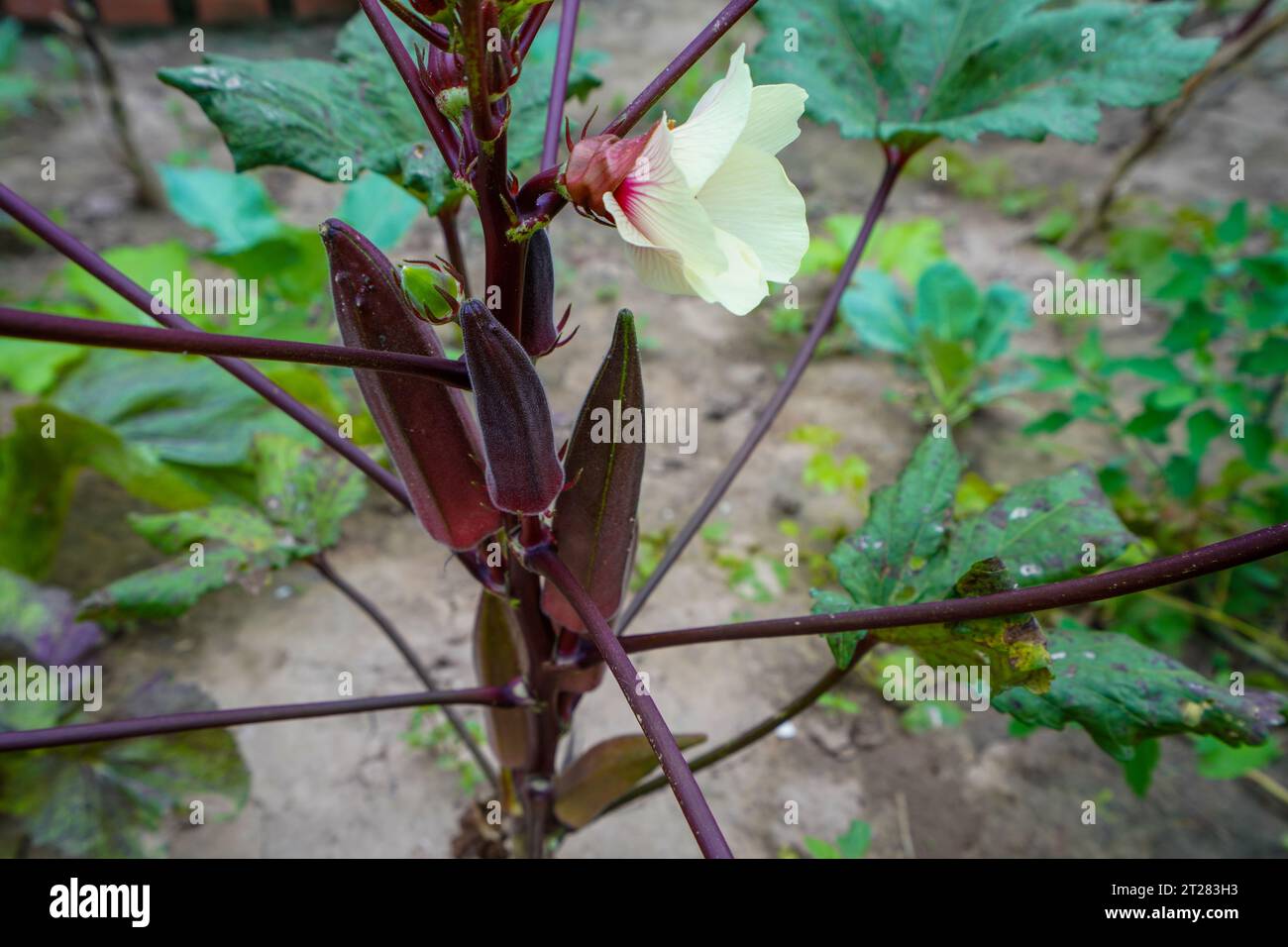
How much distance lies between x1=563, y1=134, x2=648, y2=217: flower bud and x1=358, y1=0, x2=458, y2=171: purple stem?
0.51 ft

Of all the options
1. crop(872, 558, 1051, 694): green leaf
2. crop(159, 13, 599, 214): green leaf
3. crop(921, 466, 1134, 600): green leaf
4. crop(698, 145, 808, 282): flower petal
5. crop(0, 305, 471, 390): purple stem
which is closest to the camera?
crop(0, 305, 471, 390): purple stem

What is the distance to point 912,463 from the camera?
0.90 meters

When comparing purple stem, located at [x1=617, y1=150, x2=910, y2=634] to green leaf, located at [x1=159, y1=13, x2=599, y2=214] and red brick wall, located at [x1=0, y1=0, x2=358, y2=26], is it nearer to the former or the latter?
green leaf, located at [x1=159, y1=13, x2=599, y2=214]

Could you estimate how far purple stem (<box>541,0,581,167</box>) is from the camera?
0.70 m

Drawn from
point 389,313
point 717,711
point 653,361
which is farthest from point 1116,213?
point 389,313

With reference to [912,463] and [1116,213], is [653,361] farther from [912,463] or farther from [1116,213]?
[1116,213]

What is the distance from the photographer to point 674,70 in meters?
0.55

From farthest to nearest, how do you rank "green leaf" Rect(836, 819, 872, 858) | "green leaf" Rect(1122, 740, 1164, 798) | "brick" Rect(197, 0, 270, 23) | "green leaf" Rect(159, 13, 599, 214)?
1. "brick" Rect(197, 0, 270, 23)
2. "green leaf" Rect(836, 819, 872, 858)
3. "green leaf" Rect(1122, 740, 1164, 798)
4. "green leaf" Rect(159, 13, 599, 214)

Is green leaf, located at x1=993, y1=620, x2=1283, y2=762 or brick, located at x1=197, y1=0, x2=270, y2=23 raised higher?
brick, located at x1=197, y1=0, x2=270, y2=23

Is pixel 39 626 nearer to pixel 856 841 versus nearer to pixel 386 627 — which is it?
pixel 386 627

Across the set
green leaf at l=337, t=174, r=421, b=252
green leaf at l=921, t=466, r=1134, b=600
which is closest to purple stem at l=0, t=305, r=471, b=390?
green leaf at l=921, t=466, r=1134, b=600

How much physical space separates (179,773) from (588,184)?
105 cm

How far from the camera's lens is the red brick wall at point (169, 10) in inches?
136

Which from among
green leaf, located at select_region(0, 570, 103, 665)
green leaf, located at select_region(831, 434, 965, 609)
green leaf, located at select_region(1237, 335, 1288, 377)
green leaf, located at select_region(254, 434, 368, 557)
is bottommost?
green leaf, located at select_region(0, 570, 103, 665)
